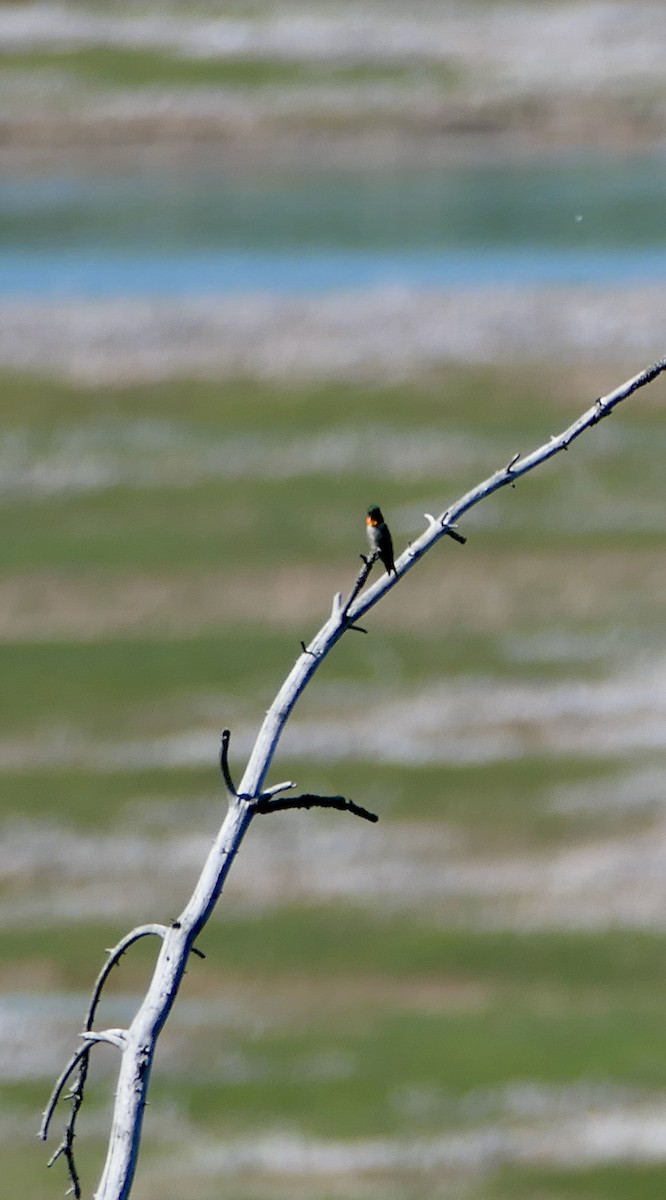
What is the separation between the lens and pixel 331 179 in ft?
94.9

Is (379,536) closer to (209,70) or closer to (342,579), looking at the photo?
(342,579)

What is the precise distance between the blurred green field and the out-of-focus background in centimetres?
5

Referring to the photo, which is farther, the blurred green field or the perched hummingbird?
the blurred green field

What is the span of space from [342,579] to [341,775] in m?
2.71

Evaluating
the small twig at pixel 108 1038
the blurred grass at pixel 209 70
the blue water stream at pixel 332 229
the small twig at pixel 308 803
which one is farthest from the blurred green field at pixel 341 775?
the small twig at pixel 308 803

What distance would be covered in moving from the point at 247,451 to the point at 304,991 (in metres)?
7.67

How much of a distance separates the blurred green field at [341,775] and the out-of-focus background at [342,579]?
0.05 m

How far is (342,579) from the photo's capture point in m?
23.4

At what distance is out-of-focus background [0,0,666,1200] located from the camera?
64.3 feet

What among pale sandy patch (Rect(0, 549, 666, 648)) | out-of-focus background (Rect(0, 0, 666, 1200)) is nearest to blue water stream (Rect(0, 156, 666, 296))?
out-of-focus background (Rect(0, 0, 666, 1200))

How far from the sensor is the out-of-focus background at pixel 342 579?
772 inches

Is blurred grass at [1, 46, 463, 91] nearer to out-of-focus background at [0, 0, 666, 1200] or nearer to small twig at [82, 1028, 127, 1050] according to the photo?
out-of-focus background at [0, 0, 666, 1200]

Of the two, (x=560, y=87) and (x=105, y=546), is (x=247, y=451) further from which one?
(x=560, y=87)

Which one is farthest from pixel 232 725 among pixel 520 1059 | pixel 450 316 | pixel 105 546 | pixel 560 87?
pixel 560 87
